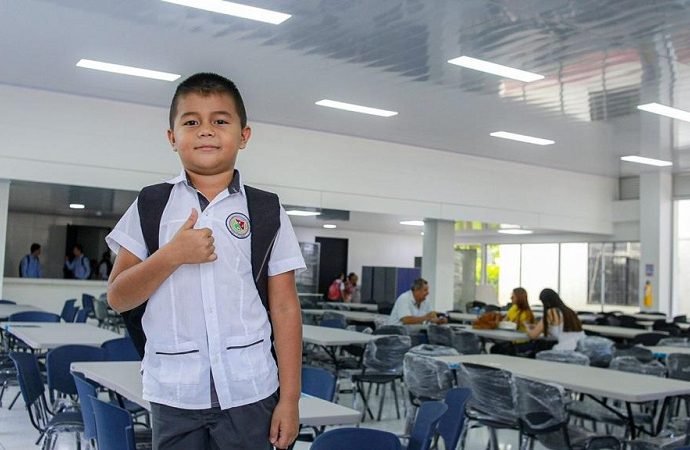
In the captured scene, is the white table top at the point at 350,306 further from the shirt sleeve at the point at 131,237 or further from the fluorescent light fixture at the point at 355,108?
the shirt sleeve at the point at 131,237

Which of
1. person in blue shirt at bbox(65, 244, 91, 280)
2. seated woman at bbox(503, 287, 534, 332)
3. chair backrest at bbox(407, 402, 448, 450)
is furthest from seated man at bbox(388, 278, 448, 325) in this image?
person in blue shirt at bbox(65, 244, 91, 280)

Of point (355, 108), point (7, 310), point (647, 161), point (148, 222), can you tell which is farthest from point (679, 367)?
point (647, 161)

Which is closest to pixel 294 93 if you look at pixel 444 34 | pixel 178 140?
pixel 444 34

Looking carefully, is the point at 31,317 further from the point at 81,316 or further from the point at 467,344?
the point at 467,344

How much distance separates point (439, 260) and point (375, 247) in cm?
847

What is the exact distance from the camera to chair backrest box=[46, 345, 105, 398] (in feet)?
17.5

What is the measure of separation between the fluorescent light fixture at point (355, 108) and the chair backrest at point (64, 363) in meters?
5.45

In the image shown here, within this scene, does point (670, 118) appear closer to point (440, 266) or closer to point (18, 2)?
point (440, 266)

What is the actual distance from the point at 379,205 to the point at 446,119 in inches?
93.6

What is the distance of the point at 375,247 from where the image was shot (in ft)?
74.8

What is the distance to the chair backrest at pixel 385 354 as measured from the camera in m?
7.48

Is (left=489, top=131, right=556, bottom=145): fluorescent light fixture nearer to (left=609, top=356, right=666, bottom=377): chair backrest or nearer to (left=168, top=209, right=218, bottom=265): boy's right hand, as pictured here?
(left=609, top=356, right=666, bottom=377): chair backrest

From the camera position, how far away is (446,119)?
36.1 ft

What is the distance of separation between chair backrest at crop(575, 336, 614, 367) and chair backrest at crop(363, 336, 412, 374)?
175 centimetres
